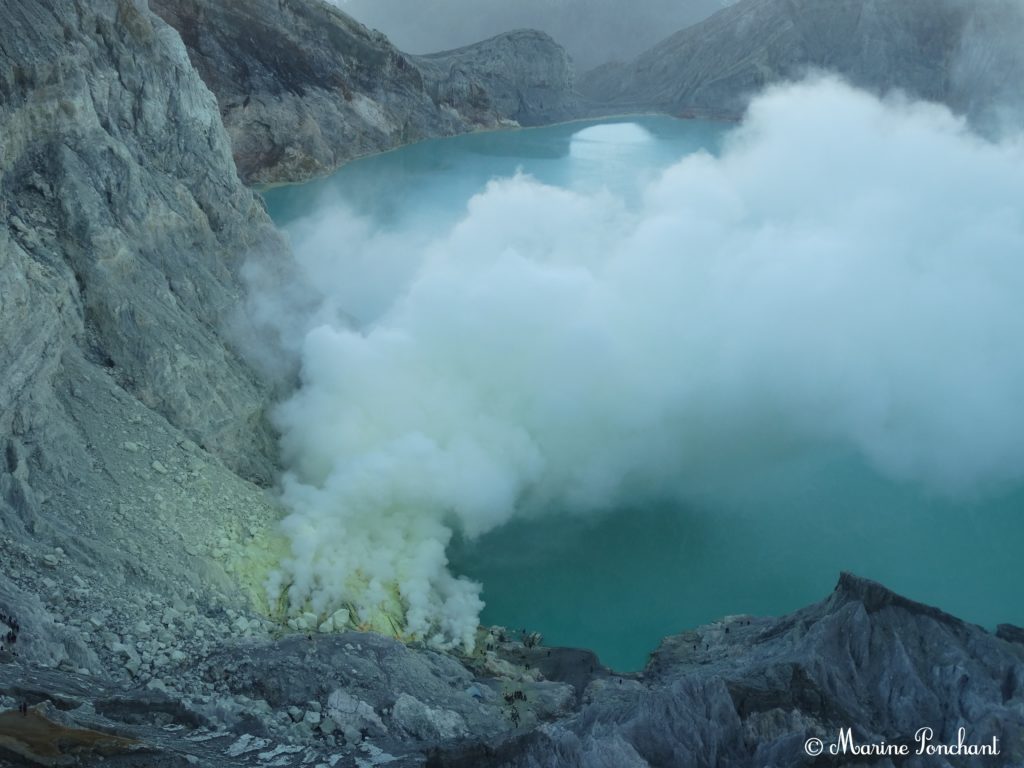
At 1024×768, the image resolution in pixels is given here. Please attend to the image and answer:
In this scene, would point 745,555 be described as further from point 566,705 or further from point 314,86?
point 314,86

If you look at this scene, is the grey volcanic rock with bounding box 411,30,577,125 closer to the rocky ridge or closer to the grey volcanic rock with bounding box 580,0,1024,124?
the grey volcanic rock with bounding box 580,0,1024,124

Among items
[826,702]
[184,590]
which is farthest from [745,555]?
[184,590]

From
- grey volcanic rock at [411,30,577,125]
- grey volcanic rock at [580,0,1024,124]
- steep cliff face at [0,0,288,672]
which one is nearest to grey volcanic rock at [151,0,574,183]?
grey volcanic rock at [411,30,577,125]

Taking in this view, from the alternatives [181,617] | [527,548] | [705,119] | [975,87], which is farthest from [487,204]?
[975,87]

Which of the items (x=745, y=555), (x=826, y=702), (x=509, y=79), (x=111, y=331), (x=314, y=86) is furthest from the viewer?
(x=509, y=79)

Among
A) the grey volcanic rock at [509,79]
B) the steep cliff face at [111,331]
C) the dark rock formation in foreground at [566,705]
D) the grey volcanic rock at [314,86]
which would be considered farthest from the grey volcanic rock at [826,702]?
the grey volcanic rock at [509,79]

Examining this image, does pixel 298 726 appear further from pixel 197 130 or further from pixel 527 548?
pixel 197 130
